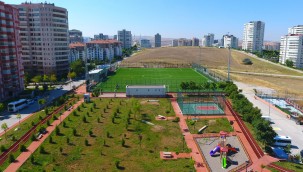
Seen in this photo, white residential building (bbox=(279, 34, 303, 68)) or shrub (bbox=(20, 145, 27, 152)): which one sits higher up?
white residential building (bbox=(279, 34, 303, 68))

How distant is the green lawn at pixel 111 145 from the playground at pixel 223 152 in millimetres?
2144

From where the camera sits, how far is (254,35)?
6634 inches

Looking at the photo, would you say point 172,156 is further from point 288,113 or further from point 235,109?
point 288,113

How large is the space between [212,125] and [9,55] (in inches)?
1428

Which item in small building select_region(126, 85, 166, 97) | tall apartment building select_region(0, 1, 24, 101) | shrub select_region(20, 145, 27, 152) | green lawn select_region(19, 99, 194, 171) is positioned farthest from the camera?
small building select_region(126, 85, 166, 97)

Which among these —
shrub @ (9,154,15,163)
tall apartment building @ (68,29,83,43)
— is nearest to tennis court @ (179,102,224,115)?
shrub @ (9,154,15,163)

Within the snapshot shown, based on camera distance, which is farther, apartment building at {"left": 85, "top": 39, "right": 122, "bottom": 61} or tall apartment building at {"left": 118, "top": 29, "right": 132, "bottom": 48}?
tall apartment building at {"left": 118, "top": 29, "right": 132, "bottom": 48}

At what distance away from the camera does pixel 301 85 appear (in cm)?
6206

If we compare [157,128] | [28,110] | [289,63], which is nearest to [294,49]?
[289,63]

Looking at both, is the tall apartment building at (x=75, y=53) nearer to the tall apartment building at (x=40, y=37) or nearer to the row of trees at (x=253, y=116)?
the tall apartment building at (x=40, y=37)

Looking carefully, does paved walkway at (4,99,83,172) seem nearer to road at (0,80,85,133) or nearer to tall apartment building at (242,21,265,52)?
road at (0,80,85,133)

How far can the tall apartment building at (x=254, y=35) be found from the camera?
549ft

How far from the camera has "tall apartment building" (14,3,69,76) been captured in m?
61.1

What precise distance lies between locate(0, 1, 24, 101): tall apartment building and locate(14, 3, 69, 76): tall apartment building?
13163mm
